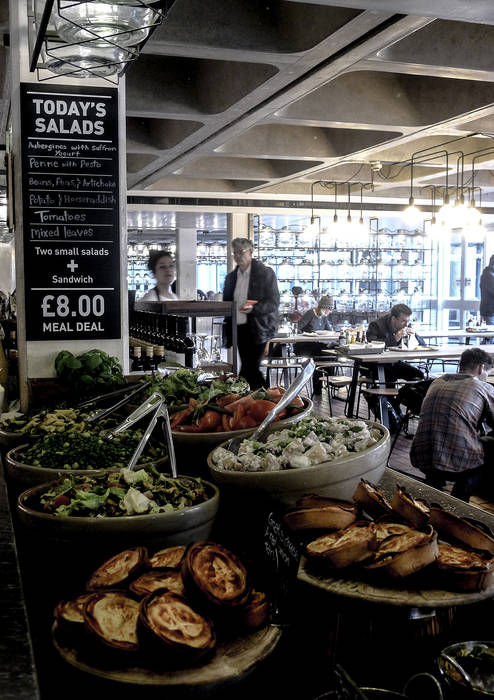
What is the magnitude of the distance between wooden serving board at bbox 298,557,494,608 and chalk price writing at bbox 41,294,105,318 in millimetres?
2935

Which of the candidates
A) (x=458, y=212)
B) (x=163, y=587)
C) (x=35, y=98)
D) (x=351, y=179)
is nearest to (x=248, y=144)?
(x=458, y=212)

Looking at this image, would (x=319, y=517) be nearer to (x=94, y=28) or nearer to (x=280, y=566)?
(x=280, y=566)

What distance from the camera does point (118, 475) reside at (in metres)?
1.76

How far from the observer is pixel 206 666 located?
1140 millimetres

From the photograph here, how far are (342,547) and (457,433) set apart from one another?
394 centimetres

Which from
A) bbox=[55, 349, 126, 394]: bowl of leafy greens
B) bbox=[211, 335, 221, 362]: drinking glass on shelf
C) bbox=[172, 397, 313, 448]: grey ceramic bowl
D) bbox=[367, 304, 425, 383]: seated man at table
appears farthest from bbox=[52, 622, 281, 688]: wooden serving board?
bbox=[367, 304, 425, 383]: seated man at table

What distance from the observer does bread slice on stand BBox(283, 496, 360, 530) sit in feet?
4.75

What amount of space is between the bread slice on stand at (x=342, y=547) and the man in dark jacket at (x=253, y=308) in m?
6.52

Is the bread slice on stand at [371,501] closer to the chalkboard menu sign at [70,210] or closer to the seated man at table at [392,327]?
the chalkboard menu sign at [70,210]

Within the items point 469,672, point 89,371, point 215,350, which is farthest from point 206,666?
point 215,350

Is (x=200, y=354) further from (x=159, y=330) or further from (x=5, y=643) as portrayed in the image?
(x=5, y=643)

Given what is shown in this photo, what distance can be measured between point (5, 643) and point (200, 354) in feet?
12.5

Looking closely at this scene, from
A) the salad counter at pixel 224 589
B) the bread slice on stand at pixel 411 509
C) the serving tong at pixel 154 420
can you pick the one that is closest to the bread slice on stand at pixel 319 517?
the salad counter at pixel 224 589

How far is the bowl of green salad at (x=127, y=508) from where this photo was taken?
1463 mm
